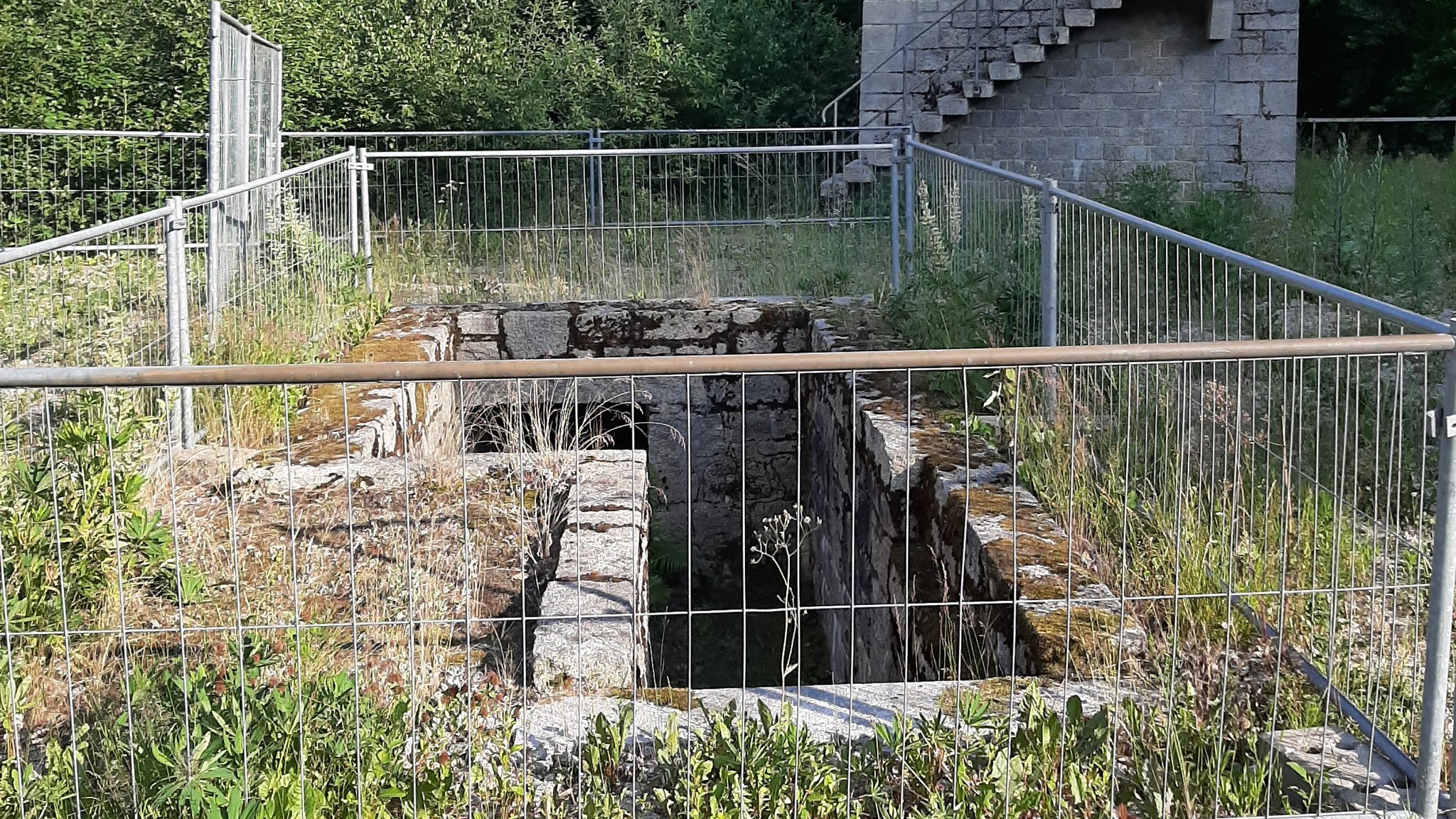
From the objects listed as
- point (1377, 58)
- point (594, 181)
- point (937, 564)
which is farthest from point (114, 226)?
point (1377, 58)

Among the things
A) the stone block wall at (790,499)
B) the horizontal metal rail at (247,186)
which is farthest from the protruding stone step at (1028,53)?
the horizontal metal rail at (247,186)

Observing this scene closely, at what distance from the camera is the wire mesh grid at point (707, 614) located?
3139 millimetres

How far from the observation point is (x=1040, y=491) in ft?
16.7

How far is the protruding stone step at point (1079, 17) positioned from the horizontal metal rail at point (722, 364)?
13.0 m

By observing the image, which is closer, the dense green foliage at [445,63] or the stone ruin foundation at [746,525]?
the stone ruin foundation at [746,525]

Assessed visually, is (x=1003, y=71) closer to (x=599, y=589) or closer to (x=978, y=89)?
(x=978, y=89)

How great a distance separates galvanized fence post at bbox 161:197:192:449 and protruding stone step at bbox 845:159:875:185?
9.48m

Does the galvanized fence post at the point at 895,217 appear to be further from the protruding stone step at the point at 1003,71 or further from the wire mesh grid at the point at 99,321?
the protruding stone step at the point at 1003,71

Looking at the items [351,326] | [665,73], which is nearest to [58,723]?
[351,326]

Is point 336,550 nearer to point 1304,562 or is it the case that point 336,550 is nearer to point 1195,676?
point 1195,676

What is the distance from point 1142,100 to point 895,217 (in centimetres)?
738

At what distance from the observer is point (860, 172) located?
601 inches

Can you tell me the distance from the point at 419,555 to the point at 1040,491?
229 centimetres

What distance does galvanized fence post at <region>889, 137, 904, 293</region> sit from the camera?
968cm
